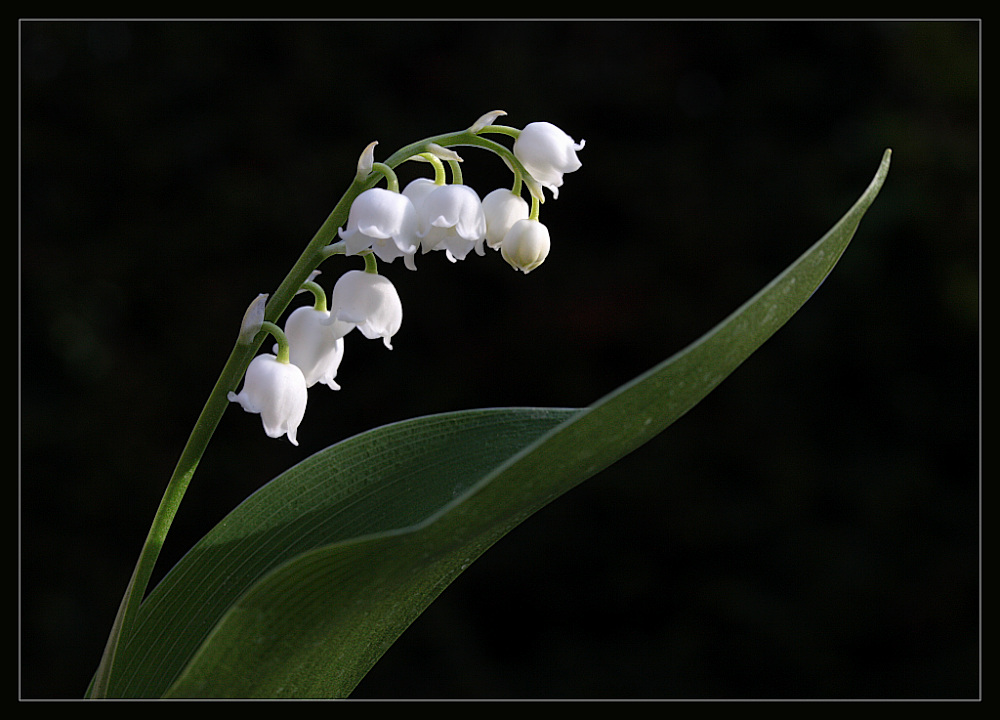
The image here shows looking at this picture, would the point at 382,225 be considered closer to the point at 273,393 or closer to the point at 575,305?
the point at 273,393

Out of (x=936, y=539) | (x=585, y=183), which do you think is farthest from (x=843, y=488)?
(x=585, y=183)

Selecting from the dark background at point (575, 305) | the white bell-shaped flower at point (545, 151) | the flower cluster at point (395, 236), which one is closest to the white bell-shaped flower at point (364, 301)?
the flower cluster at point (395, 236)

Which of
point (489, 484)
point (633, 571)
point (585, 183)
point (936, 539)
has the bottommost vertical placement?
point (489, 484)

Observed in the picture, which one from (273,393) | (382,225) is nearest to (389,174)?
(382,225)

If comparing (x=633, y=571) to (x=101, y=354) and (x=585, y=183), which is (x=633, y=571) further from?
(x=101, y=354)

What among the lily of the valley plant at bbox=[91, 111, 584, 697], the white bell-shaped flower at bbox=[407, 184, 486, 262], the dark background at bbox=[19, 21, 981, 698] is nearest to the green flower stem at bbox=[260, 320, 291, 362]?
the lily of the valley plant at bbox=[91, 111, 584, 697]

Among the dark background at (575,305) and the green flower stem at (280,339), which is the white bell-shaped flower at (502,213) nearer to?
the green flower stem at (280,339)
